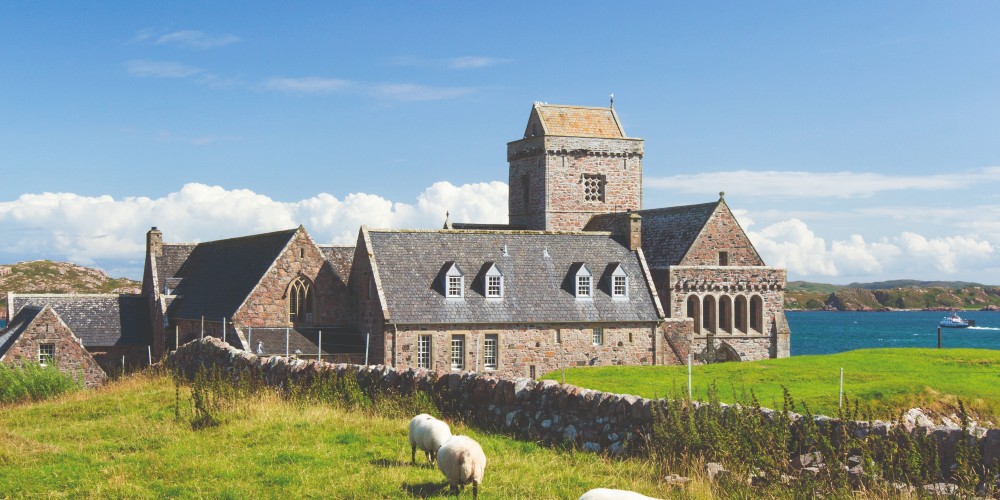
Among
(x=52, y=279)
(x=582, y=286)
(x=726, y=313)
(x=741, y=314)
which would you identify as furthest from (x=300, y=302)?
(x=52, y=279)

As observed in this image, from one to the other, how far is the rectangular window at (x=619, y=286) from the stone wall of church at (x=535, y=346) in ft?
5.27

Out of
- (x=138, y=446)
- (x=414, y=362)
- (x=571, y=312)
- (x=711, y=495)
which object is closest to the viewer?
(x=711, y=495)

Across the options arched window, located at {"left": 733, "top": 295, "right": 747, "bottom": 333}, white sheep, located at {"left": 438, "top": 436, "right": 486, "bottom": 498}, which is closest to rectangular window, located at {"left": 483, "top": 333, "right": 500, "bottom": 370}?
arched window, located at {"left": 733, "top": 295, "right": 747, "bottom": 333}

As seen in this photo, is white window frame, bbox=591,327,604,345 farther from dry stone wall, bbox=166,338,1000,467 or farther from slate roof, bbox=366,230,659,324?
dry stone wall, bbox=166,338,1000,467

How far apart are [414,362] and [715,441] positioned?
30630mm

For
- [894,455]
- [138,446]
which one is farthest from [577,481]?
[138,446]

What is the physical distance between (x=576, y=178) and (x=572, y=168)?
69 cm

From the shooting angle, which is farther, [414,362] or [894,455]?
[414,362]

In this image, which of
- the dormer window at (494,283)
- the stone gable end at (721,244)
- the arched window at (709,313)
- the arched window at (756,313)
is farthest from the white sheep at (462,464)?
the arched window at (756,313)

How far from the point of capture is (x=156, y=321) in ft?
174

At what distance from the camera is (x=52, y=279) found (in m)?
167

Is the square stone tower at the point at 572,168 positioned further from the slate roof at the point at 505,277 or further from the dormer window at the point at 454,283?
the dormer window at the point at 454,283

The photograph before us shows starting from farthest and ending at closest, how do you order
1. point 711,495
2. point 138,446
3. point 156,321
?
point 156,321, point 138,446, point 711,495

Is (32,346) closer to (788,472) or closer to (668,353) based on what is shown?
(668,353)
